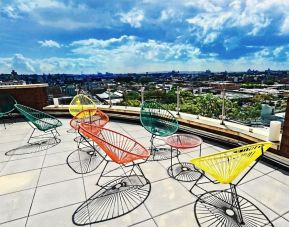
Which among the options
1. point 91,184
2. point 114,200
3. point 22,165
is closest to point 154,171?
point 114,200

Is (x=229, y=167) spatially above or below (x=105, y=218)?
above

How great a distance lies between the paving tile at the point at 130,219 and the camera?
77.5 inches

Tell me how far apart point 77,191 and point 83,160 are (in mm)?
908

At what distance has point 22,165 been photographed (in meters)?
3.25

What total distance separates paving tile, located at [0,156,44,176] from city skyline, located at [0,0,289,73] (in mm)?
5079

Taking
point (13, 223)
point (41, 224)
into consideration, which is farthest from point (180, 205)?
point (13, 223)

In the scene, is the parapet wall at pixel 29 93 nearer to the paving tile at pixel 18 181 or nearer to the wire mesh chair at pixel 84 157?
the wire mesh chair at pixel 84 157

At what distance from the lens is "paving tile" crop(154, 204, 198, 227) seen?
1939mm

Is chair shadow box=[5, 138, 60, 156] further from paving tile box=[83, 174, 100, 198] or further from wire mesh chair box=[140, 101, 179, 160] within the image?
wire mesh chair box=[140, 101, 179, 160]

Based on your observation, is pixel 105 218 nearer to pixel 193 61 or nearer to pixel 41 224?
pixel 41 224

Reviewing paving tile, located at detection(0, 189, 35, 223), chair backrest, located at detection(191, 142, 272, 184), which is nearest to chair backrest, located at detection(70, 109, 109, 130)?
paving tile, located at detection(0, 189, 35, 223)

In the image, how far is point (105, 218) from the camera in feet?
6.72

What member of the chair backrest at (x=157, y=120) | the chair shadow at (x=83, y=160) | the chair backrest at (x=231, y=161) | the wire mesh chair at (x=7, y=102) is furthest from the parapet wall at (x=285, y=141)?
the wire mesh chair at (x=7, y=102)

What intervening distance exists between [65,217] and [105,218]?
0.43 m
